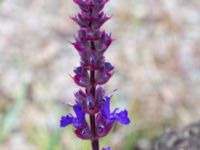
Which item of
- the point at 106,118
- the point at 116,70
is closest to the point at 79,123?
the point at 106,118

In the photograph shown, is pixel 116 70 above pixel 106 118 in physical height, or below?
above

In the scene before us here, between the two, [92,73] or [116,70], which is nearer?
[92,73]

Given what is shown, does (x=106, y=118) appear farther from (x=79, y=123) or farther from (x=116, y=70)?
(x=116, y=70)

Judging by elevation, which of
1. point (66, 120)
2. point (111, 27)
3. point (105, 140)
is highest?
point (111, 27)

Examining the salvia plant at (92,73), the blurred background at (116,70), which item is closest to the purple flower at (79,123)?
the salvia plant at (92,73)

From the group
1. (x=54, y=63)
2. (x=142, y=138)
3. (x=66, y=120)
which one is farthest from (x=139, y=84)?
(x=66, y=120)

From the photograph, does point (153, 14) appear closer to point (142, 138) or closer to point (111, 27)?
point (111, 27)
